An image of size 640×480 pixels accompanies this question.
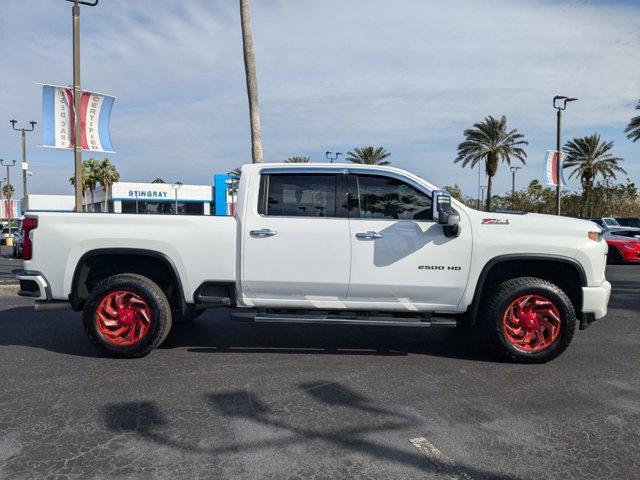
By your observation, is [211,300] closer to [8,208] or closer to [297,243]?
[297,243]

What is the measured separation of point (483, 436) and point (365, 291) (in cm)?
191

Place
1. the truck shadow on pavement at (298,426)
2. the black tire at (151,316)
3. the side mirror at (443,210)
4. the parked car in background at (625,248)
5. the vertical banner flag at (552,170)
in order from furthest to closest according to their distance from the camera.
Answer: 1. the vertical banner flag at (552,170)
2. the parked car in background at (625,248)
3. the black tire at (151,316)
4. the side mirror at (443,210)
5. the truck shadow on pavement at (298,426)

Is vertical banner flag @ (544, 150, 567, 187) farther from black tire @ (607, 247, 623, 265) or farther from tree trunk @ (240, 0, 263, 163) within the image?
tree trunk @ (240, 0, 263, 163)

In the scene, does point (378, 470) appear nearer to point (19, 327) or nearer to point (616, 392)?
point (616, 392)

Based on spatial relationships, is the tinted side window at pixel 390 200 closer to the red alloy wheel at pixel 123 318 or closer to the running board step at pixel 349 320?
the running board step at pixel 349 320

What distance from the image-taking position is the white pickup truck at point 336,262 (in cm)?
488

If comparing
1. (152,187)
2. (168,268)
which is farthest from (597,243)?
(152,187)

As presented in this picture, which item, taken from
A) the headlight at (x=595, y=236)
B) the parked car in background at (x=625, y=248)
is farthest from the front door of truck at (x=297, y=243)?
the parked car in background at (x=625, y=248)

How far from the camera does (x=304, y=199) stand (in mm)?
5086

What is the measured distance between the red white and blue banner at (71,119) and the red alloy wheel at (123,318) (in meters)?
5.72

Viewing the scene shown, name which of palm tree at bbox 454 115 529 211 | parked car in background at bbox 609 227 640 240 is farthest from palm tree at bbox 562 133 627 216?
parked car in background at bbox 609 227 640 240

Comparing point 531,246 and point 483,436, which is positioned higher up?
point 531,246

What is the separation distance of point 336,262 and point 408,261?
2.34ft

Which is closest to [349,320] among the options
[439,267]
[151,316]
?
[439,267]
